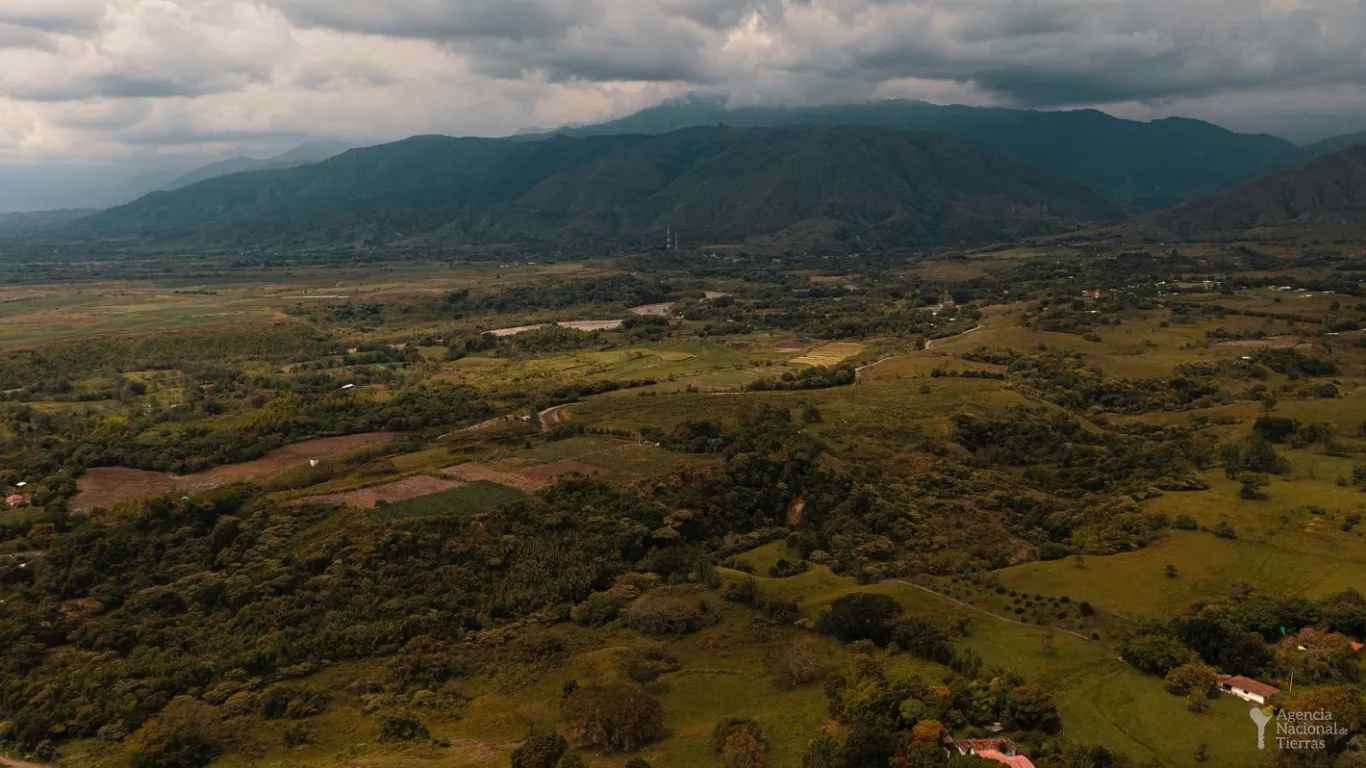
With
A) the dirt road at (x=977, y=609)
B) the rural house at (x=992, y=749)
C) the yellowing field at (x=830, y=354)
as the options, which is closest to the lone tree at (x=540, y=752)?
the rural house at (x=992, y=749)

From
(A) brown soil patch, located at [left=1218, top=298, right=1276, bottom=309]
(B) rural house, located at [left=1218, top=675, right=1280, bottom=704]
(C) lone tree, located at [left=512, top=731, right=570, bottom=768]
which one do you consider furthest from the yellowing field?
(C) lone tree, located at [left=512, top=731, right=570, bottom=768]

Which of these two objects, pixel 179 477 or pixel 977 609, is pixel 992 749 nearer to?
pixel 977 609

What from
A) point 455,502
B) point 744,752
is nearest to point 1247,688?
point 744,752

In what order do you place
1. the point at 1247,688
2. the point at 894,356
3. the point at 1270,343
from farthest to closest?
the point at 894,356 < the point at 1270,343 < the point at 1247,688

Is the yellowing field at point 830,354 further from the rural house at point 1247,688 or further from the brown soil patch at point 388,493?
the rural house at point 1247,688

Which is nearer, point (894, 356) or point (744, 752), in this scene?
point (744, 752)

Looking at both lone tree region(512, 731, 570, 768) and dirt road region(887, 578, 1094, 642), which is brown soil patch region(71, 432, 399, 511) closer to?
lone tree region(512, 731, 570, 768)

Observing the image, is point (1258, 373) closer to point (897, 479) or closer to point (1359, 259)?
point (897, 479)
